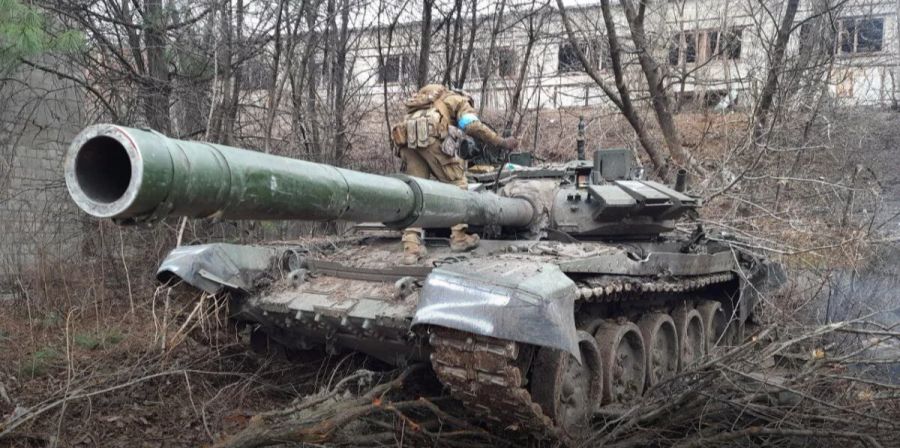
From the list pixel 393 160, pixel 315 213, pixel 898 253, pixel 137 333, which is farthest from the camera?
pixel 393 160

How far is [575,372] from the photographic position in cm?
491

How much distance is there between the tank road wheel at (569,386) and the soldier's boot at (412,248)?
4.47 feet

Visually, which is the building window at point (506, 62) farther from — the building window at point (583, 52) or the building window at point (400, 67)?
the building window at point (400, 67)

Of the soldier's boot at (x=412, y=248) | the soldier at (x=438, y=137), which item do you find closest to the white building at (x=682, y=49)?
the soldier at (x=438, y=137)

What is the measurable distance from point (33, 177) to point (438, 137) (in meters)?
7.50

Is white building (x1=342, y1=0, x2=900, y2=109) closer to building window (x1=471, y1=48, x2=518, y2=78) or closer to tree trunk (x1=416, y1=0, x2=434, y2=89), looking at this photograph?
building window (x1=471, y1=48, x2=518, y2=78)

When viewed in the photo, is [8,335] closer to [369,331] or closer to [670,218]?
[369,331]

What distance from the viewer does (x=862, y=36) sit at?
1605 centimetres

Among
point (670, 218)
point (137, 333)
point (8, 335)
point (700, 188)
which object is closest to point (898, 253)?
point (700, 188)

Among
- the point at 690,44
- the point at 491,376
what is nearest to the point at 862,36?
the point at 690,44

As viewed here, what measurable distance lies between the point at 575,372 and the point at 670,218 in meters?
2.22

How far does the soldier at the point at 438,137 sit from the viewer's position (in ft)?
18.7

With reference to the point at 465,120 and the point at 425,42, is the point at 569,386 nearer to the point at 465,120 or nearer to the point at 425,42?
the point at 465,120

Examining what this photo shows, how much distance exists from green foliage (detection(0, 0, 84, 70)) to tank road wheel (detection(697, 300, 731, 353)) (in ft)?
24.0
